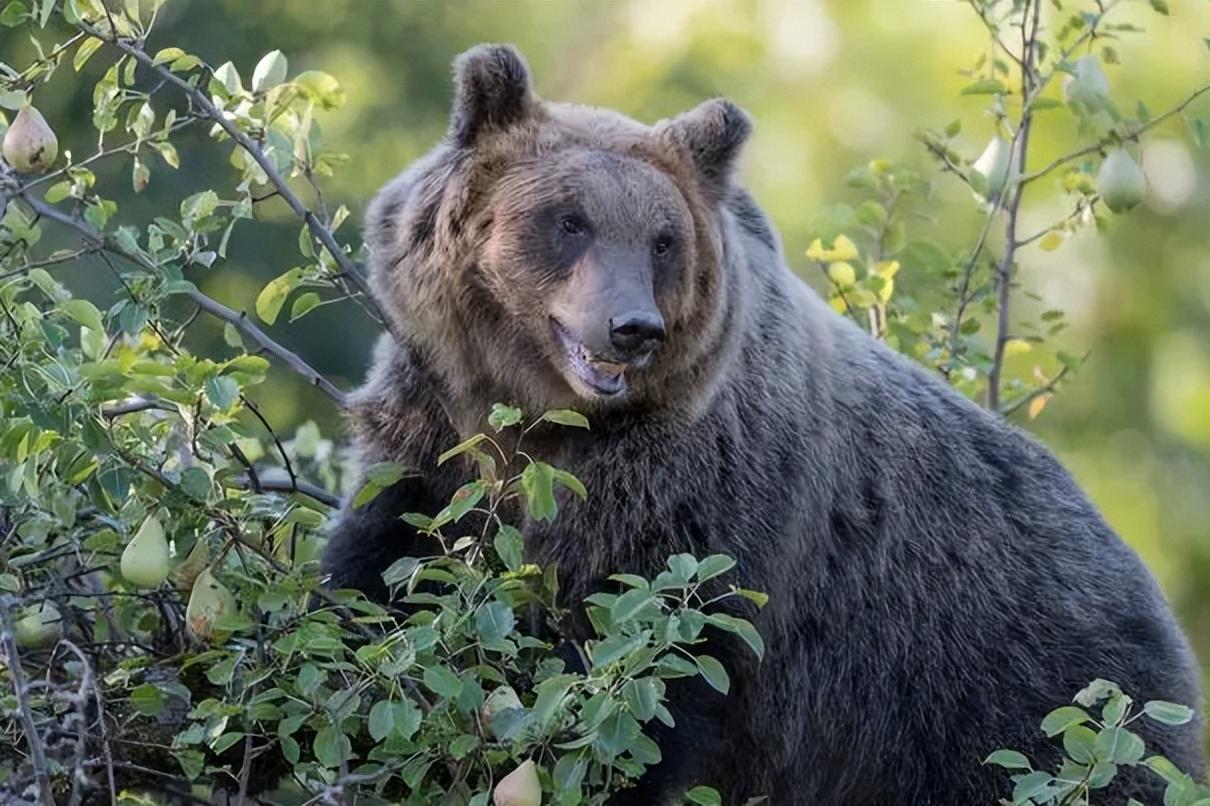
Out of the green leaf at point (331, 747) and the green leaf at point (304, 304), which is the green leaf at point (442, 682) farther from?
the green leaf at point (304, 304)

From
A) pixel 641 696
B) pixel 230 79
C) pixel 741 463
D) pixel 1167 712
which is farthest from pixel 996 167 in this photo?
pixel 641 696

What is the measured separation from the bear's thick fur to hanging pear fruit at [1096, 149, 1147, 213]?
2.15ft

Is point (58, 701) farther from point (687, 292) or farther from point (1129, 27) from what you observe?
point (1129, 27)

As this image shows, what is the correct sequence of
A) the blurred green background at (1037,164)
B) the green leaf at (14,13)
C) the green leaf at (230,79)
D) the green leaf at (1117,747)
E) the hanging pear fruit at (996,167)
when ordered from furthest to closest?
the blurred green background at (1037,164), the hanging pear fruit at (996,167), the green leaf at (230,79), the green leaf at (14,13), the green leaf at (1117,747)

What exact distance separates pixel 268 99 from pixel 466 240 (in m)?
0.53

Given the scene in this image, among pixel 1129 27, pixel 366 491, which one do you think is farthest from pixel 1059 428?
pixel 366 491

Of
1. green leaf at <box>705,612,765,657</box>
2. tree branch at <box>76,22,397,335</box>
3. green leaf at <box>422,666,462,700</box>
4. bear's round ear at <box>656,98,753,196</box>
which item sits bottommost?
green leaf at <box>422,666,462,700</box>

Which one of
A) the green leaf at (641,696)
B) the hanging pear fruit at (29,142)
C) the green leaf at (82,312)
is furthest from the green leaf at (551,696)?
the hanging pear fruit at (29,142)

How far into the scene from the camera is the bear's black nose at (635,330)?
157 inches

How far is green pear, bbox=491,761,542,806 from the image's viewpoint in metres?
3.30

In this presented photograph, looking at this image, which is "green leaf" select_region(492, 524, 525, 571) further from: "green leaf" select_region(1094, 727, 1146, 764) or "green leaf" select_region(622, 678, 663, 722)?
"green leaf" select_region(1094, 727, 1146, 764)

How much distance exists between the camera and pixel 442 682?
326cm

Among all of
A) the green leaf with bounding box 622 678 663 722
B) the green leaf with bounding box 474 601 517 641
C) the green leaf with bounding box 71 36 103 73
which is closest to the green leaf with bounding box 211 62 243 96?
the green leaf with bounding box 71 36 103 73

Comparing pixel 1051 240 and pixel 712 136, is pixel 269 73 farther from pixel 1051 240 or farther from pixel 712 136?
pixel 1051 240
